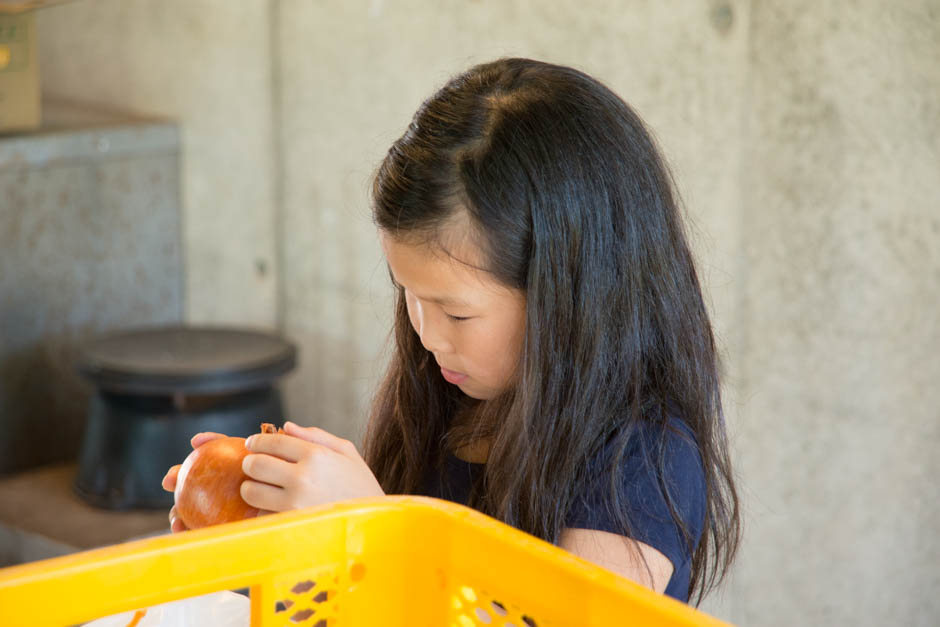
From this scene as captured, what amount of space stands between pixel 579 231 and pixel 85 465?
80.0 inches

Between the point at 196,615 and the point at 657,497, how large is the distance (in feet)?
1.52

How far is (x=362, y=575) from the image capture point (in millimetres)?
784

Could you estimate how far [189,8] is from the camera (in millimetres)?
3275

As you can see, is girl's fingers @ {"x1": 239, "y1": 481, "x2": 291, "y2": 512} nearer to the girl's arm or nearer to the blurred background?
the girl's arm

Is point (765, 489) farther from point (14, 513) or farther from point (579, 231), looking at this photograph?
point (14, 513)

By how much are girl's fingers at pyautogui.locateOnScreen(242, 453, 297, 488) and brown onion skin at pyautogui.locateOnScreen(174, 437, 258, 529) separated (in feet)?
0.14

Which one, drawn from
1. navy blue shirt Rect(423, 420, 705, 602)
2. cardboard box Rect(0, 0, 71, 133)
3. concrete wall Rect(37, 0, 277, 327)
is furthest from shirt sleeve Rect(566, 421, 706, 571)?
cardboard box Rect(0, 0, 71, 133)

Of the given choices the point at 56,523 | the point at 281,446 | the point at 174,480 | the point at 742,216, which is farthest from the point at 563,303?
the point at 56,523

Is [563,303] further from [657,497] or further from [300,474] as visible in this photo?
[300,474]

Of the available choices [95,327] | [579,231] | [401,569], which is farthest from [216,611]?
[95,327]

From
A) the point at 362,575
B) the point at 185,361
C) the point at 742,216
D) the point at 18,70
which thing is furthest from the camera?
the point at 18,70

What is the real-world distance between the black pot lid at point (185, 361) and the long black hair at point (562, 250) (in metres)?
1.49

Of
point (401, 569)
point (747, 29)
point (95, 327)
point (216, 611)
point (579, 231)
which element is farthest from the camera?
point (95, 327)

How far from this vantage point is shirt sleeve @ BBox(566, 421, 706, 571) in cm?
114
